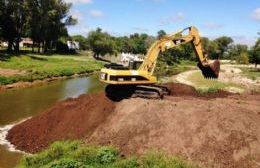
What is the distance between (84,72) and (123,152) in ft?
166

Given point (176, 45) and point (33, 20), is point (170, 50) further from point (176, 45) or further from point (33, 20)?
point (176, 45)

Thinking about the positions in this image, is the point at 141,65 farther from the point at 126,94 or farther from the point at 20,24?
the point at 20,24

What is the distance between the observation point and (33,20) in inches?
3155

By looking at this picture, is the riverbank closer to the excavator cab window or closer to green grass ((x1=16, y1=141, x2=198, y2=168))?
the excavator cab window

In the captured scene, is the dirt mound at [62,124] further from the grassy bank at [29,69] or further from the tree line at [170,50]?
the grassy bank at [29,69]

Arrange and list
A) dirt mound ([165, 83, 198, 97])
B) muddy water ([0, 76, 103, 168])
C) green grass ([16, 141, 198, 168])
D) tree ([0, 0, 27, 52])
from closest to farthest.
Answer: green grass ([16, 141, 198, 168]) < muddy water ([0, 76, 103, 168]) < dirt mound ([165, 83, 198, 97]) < tree ([0, 0, 27, 52])

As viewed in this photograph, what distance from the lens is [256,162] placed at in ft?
58.6

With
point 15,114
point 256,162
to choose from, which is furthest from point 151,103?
point 15,114

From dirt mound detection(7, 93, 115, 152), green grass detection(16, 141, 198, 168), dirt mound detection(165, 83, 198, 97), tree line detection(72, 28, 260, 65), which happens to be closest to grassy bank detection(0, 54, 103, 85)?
tree line detection(72, 28, 260, 65)

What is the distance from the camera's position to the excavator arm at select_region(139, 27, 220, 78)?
90.4 ft

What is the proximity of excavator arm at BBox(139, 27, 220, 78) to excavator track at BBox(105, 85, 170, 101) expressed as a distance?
1.11 m

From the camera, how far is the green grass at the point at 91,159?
1727cm

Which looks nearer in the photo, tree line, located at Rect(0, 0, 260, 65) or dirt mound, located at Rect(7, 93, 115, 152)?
dirt mound, located at Rect(7, 93, 115, 152)

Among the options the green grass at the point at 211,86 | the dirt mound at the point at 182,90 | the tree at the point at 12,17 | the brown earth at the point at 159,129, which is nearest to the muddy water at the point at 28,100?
the brown earth at the point at 159,129
